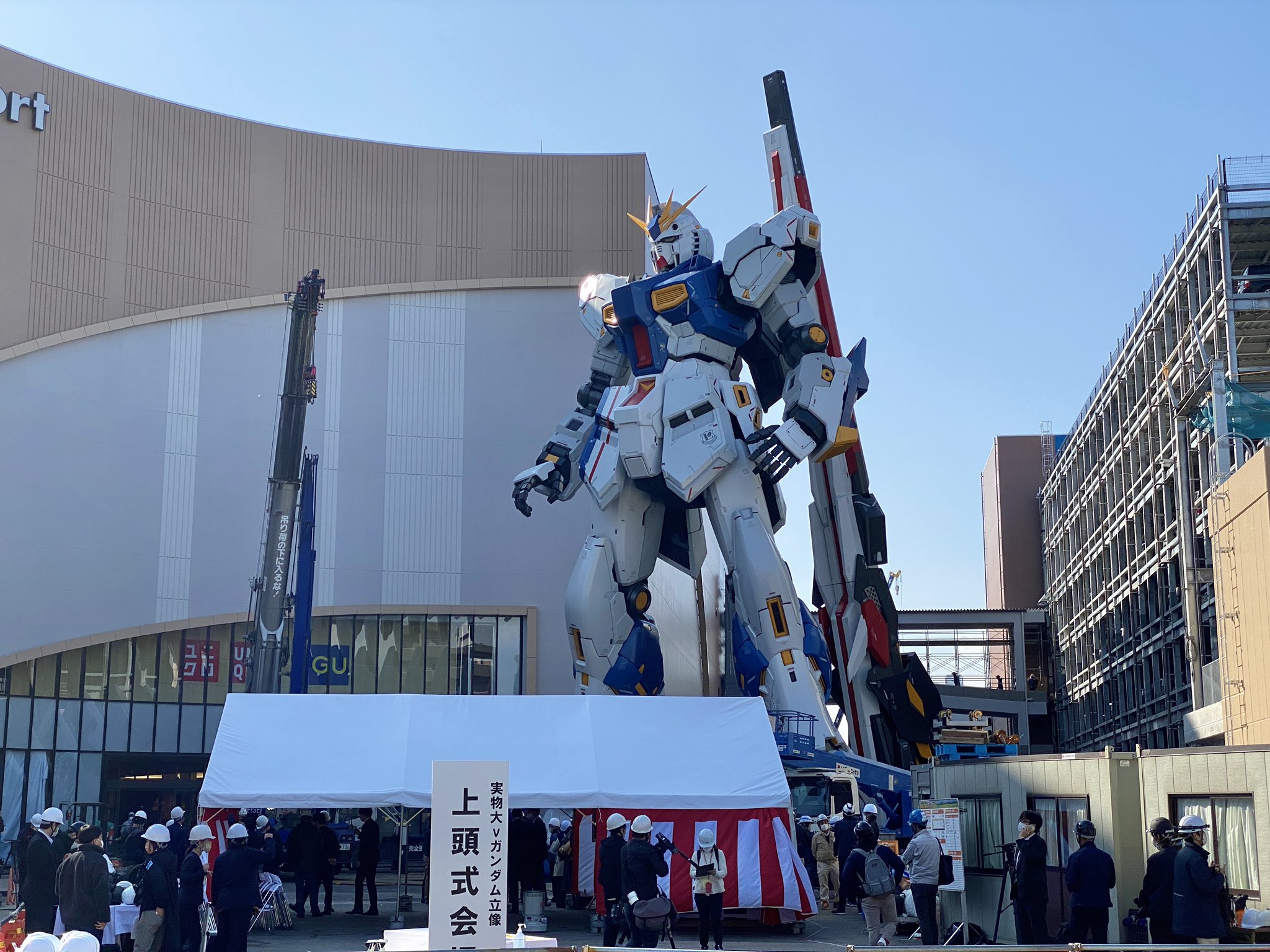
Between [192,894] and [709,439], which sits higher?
[709,439]

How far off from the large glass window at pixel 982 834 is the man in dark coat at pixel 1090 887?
301 centimetres

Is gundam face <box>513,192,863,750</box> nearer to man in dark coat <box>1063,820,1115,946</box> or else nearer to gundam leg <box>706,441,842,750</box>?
gundam leg <box>706,441,842,750</box>

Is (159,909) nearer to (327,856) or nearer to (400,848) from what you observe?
(400,848)

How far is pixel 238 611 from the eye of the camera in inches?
1682

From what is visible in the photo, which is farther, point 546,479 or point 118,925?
point 546,479

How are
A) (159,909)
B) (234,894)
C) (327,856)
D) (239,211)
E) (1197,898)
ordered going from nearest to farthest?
(1197,898)
(159,909)
(234,894)
(327,856)
(239,211)

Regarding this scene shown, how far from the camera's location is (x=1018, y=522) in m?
72.6

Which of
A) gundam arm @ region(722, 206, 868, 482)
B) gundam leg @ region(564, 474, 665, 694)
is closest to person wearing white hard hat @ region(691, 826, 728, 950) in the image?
gundam arm @ region(722, 206, 868, 482)

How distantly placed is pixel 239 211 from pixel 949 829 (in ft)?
116

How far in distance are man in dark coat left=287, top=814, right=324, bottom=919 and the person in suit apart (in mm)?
10347

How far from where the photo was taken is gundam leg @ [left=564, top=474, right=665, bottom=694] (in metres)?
26.2

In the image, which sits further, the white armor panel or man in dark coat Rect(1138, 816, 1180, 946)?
the white armor panel

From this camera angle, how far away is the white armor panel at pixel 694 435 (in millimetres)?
25234

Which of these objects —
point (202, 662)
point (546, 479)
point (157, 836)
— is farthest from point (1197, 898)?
point (202, 662)
